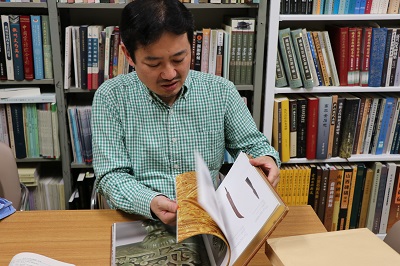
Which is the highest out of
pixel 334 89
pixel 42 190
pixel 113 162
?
pixel 334 89

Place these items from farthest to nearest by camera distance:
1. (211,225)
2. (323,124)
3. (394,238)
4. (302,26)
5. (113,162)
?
(302,26), (323,124), (113,162), (394,238), (211,225)

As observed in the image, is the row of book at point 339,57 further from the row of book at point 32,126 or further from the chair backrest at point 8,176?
the chair backrest at point 8,176

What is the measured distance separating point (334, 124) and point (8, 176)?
152 cm

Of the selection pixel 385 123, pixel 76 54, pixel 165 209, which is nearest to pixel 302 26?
pixel 385 123

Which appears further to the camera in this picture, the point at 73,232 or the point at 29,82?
the point at 29,82

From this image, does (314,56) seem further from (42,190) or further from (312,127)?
(42,190)

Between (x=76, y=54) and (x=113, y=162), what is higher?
(x=76, y=54)

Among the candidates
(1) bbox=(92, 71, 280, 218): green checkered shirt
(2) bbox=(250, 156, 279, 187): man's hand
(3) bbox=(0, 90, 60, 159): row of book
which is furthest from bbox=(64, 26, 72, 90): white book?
(2) bbox=(250, 156, 279, 187): man's hand

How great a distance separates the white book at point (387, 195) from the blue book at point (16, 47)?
193 centimetres

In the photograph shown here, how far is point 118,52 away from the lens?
192 centimetres

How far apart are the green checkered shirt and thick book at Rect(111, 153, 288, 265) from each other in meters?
0.26

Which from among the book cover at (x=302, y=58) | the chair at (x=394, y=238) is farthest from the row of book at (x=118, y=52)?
the chair at (x=394, y=238)

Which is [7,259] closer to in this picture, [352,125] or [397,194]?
[352,125]

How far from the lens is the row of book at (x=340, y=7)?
1947 millimetres
